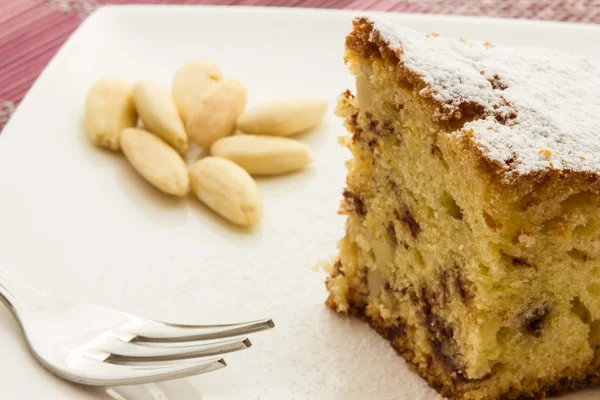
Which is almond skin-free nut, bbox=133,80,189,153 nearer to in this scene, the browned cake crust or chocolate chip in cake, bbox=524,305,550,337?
the browned cake crust

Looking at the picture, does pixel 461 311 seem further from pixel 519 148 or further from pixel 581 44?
pixel 581 44

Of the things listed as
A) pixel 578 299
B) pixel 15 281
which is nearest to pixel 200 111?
pixel 15 281

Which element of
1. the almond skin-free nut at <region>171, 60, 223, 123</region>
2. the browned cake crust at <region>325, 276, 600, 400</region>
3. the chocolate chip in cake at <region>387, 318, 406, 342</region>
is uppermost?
the almond skin-free nut at <region>171, 60, 223, 123</region>

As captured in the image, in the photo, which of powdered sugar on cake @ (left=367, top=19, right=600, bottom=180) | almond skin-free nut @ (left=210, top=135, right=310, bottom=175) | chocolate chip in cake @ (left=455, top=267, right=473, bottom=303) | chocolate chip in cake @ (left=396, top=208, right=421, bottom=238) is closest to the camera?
powdered sugar on cake @ (left=367, top=19, right=600, bottom=180)

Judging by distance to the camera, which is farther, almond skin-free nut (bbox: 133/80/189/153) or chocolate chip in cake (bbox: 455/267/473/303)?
almond skin-free nut (bbox: 133/80/189/153)

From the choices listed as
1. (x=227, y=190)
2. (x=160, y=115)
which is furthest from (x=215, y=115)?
(x=227, y=190)

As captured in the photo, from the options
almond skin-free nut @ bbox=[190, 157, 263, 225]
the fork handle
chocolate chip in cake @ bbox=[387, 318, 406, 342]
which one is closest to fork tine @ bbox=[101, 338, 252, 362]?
the fork handle

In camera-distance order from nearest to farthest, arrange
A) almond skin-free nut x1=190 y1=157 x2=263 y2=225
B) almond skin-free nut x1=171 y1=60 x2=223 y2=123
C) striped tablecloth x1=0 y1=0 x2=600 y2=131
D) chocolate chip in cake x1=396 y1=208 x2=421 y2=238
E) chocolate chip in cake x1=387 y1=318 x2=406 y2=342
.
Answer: chocolate chip in cake x1=396 y1=208 x2=421 y2=238, chocolate chip in cake x1=387 y1=318 x2=406 y2=342, almond skin-free nut x1=190 y1=157 x2=263 y2=225, almond skin-free nut x1=171 y1=60 x2=223 y2=123, striped tablecloth x1=0 y1=0 x2=600 y2=131

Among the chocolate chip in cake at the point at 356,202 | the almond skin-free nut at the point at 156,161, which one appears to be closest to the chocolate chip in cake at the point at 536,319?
the chocolate chip in cake at the point at 356,202

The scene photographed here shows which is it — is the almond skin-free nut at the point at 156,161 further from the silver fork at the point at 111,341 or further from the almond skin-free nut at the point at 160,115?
the silver fork at the point at 111,341
